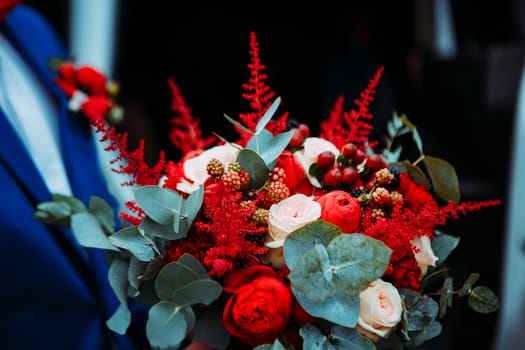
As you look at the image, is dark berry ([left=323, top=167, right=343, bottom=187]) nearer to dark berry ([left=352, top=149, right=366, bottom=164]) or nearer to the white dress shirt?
dark berry ([left=352, top=149, right=366, bottom=164])

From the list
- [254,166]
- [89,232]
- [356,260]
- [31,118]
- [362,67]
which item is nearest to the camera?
[356,260]

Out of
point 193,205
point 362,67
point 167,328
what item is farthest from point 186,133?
point 362,67

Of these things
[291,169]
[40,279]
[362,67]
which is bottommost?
[362,67]

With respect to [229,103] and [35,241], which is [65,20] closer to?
[229,103]

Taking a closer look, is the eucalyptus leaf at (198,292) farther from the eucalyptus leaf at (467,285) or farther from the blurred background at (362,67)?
the blurred background at (362,67)

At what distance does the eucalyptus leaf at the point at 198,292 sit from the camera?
1.97ft

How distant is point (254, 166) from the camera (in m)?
0.70

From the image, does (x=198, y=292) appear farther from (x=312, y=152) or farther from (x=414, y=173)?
(x=414, y=173)

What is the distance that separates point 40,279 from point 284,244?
1.54 ft

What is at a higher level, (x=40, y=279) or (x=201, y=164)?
(x=201, y=164)

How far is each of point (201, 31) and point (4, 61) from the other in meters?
2.42

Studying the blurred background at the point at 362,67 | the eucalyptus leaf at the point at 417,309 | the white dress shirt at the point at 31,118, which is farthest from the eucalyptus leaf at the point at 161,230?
the blurred background at the point at 362,67

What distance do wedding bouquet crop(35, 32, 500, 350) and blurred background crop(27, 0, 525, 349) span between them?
1031mm

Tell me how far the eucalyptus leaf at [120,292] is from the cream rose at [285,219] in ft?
0.74
